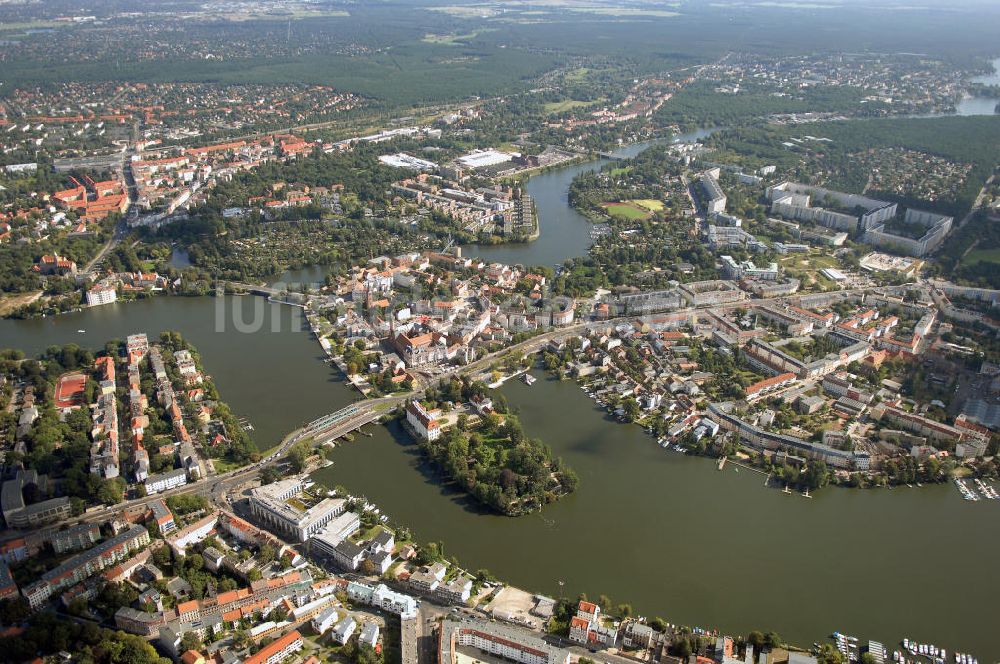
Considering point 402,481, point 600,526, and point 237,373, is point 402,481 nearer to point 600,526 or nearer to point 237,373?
point 600,526

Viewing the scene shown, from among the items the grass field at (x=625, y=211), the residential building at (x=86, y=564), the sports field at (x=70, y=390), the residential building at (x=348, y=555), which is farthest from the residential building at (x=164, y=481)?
the grass field at (x=625, y=211)

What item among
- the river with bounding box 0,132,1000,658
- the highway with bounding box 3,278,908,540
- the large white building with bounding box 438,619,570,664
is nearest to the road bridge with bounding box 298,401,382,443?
the highway with bounding box 3,278,908,540

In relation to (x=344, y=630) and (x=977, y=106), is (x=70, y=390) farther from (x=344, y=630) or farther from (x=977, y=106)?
(x=977, y=106)

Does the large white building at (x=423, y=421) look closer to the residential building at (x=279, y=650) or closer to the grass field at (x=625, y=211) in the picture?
the residential building at (x=279, y=650)

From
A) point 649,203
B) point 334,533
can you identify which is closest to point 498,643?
point 334,533

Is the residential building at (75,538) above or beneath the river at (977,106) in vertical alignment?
beneath
